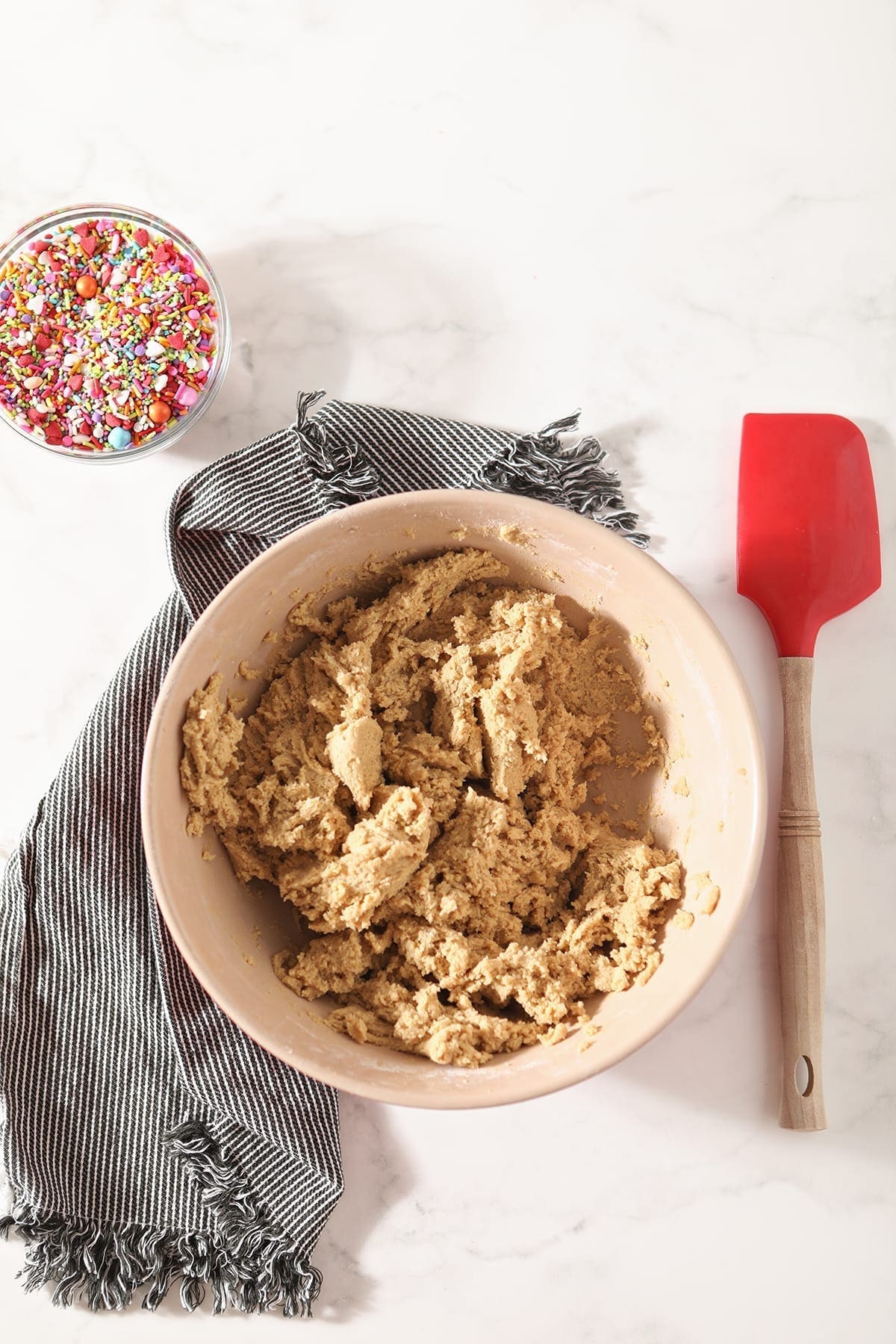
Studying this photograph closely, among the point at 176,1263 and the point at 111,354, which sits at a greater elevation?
the point at 111,354

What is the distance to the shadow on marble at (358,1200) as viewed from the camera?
165cm

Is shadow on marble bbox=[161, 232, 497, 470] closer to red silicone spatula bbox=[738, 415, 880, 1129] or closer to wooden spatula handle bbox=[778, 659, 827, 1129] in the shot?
red silicone spatula bbox=[738, 415, 880, 1129]

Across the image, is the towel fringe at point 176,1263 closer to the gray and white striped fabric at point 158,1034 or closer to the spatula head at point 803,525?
the gray and white striped fabric at point 158,1034

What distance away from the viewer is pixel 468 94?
5.72ft

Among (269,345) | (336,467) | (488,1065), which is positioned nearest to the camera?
(488,1065)

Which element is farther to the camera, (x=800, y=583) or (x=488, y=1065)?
(x=800, y=583)

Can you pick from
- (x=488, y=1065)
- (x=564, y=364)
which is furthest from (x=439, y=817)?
(x=564, y=364)

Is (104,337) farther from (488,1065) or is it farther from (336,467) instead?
(488,1065)

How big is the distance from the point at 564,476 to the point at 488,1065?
913 millimetres

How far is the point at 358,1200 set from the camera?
1.66 meters

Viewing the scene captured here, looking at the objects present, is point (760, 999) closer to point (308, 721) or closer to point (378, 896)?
point (378, 896)

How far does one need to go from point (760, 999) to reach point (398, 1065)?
655 mm

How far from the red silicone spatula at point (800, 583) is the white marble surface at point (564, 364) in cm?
5

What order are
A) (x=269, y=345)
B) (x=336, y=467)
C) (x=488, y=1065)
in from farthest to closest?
(x=269, y=345) < (x=336, y=467) < (x=488, y=1065)
